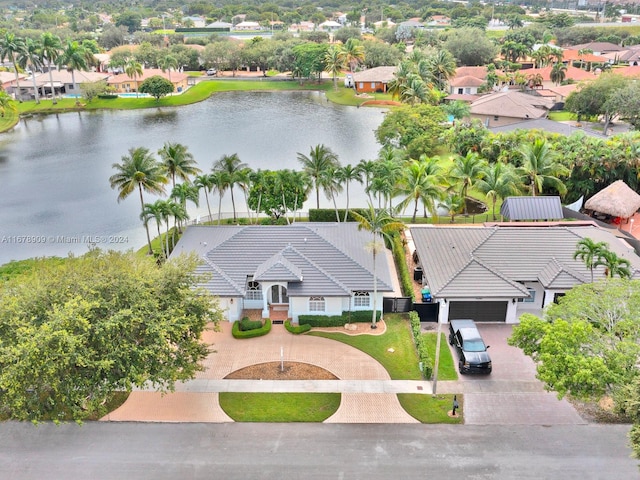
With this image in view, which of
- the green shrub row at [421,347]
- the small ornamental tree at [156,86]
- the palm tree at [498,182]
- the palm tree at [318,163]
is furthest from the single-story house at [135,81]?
the green shrub row at [421,347]

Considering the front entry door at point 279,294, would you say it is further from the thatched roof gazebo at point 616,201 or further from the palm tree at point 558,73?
the palm tree at point 558,73

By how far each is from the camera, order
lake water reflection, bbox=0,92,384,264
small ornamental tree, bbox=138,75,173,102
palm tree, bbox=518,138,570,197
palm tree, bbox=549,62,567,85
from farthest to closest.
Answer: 1. small ornamental tree, bbox=138,75,173,102
2. palm tree, bbox=549,62,567,85
3. lake water reflection, bbox=0,92,384,264
4. palm tree, bbox=518,138,570,197

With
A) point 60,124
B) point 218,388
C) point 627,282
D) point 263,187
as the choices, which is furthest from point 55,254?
point 60,124

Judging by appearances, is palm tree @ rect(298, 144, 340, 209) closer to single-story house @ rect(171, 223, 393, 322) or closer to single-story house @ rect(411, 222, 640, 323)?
single-story house @ rect(171, 223, 393, 322)

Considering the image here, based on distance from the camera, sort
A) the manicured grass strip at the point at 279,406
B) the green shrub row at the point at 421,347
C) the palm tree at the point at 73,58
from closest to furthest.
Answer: the manicured grass strip at the point at 279,406 → the green shrub row at the point at 421,347 → the palm tree at the point at 73,58

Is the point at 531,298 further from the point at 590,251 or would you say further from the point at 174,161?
the point at 174,161

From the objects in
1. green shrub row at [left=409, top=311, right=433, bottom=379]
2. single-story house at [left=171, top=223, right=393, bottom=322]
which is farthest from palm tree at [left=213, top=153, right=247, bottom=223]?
green shrub row at [left=409, top=311, right=433, bottom=379]

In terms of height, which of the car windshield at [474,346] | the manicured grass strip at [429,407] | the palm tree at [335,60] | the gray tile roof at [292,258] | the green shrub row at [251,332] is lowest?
the manicured grass strip at [429,407]
